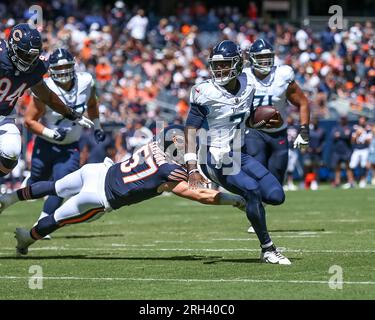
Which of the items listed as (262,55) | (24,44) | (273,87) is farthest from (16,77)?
(273,87)

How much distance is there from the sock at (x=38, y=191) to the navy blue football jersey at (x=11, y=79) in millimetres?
692

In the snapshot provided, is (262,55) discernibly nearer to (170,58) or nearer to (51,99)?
(51,99)

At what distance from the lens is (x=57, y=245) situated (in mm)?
9562

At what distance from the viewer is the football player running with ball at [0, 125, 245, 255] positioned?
26.0 feet

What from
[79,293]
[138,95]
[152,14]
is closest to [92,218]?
[79,293]

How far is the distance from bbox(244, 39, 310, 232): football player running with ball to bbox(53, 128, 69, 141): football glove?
1877 mm

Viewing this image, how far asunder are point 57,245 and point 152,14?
60.2ft

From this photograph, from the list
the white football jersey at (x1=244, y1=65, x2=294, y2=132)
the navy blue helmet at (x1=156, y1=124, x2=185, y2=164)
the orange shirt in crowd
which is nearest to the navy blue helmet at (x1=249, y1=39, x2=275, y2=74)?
the white football jersey at (x1=244, y1=65, x2=294, y2=132)

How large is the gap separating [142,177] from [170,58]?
55.4ft

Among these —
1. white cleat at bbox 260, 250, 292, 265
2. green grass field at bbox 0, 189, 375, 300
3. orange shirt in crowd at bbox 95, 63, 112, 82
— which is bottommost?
green grass field at bbox 0, 189, 375, 300

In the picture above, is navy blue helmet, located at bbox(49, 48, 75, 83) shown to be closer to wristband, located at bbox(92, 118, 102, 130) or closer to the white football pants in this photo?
wristband, located at bbox(92, 118, 102, 130)

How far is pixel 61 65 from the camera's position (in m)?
10.2

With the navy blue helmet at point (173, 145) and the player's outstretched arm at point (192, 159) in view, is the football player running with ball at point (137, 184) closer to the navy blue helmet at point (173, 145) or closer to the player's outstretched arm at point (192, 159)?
the navy blue helmet at point (173, 145)
